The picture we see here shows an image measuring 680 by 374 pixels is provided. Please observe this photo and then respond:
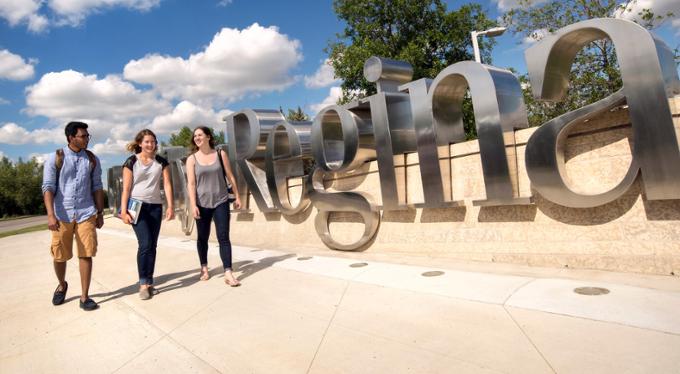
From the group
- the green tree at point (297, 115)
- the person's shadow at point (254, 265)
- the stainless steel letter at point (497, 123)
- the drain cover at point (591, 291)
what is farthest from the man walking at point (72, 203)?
the green tree at point (297, 115)

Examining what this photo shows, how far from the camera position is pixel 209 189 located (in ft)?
14.9

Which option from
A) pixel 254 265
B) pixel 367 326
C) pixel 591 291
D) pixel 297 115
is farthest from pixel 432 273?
pixel 297 115

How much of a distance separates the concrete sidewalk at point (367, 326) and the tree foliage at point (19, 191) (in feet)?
216

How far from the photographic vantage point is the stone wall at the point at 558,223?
3.89 metres

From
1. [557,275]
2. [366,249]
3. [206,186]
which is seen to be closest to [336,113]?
[366,249]

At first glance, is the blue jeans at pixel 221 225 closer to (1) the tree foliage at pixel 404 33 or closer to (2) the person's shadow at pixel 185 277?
(2) the person's shadow at pixel 185 277

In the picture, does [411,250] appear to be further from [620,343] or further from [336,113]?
[620,343]

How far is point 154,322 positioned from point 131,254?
546 cm

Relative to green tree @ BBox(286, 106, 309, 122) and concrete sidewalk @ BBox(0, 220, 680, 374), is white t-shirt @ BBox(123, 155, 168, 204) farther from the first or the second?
green tree @ BBox(286, 106, 309, 122)

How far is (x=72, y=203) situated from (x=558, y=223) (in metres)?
5.17

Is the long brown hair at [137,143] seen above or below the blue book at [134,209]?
above

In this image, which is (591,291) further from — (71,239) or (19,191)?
(19,191)

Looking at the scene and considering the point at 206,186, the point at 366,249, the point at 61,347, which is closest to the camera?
the point at 61,347

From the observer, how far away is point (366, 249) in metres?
6.50
